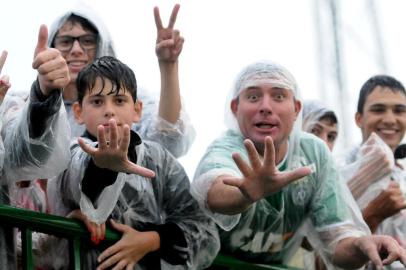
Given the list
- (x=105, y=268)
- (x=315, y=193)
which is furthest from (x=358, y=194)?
(x=105, y=268)

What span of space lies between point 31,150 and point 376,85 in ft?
8.69

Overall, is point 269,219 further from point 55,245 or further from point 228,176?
point 55,245

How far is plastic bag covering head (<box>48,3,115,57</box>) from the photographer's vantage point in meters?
5.42

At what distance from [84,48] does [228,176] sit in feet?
3.20

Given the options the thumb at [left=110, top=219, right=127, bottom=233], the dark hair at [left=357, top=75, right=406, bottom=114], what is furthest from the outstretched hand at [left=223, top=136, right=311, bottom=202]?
the dark hair at [left=357, top=75, right=406, bottom=114]

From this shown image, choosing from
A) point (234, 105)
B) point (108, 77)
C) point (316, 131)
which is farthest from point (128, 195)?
point (316, 131)

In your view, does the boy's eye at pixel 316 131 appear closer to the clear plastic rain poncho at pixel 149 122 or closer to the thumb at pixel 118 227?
Result: the clear plastic rain poncho at pixel 149 122

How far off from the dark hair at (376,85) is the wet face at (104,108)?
2024 mm

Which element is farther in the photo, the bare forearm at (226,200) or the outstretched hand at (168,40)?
the outstretched hand at (168,40)

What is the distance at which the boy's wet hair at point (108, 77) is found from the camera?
4.77 m

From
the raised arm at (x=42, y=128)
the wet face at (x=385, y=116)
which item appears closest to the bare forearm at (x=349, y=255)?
the wet face at (x=385, y=116)

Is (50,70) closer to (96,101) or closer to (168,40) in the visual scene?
(96,101)

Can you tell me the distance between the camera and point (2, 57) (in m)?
4.46

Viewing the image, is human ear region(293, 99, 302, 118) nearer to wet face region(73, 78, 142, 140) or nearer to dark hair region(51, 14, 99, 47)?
wet face region(73, 78, 142, 140)
